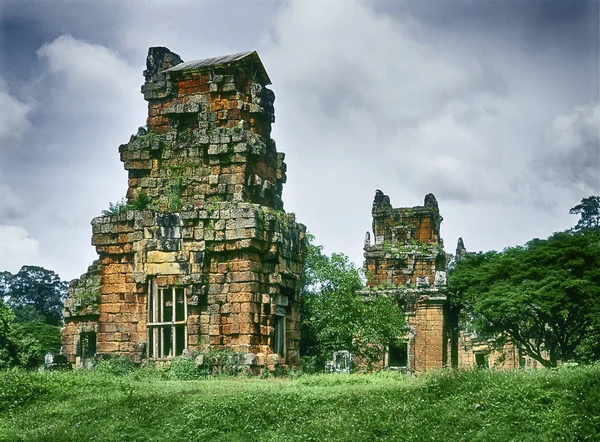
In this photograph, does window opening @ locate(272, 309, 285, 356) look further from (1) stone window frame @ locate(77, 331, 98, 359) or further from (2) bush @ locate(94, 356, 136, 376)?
(1) stone window frame @ locate(77, 331, 98, 359)

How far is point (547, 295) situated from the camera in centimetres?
3131

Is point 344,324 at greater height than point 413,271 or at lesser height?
lesser

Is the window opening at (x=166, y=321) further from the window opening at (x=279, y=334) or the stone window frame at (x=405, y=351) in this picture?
the stone window frame at (x=405, y=351)

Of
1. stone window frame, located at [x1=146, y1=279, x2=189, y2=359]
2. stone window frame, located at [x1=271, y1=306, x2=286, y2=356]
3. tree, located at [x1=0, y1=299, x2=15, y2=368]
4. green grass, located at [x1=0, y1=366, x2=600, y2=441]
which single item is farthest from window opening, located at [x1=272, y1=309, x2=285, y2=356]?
tree, located at [x1=0, y1=299, x2=15, y2=368]

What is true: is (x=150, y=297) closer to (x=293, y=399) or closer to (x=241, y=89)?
(x=241, y=89)

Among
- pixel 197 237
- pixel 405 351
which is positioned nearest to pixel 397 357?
pixel 405 351

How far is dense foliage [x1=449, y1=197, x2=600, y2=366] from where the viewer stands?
31.3 meters

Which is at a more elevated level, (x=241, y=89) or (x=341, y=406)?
(x=241, y=89)

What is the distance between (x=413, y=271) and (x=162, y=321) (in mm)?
22461

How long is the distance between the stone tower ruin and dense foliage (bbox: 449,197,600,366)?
2.26 m

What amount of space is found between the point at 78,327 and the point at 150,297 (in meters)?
2.36

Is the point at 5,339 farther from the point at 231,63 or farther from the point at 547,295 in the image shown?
the point at 547,295

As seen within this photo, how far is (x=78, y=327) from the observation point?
23016mm

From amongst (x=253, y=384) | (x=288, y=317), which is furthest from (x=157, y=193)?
(x=253, y=384)
